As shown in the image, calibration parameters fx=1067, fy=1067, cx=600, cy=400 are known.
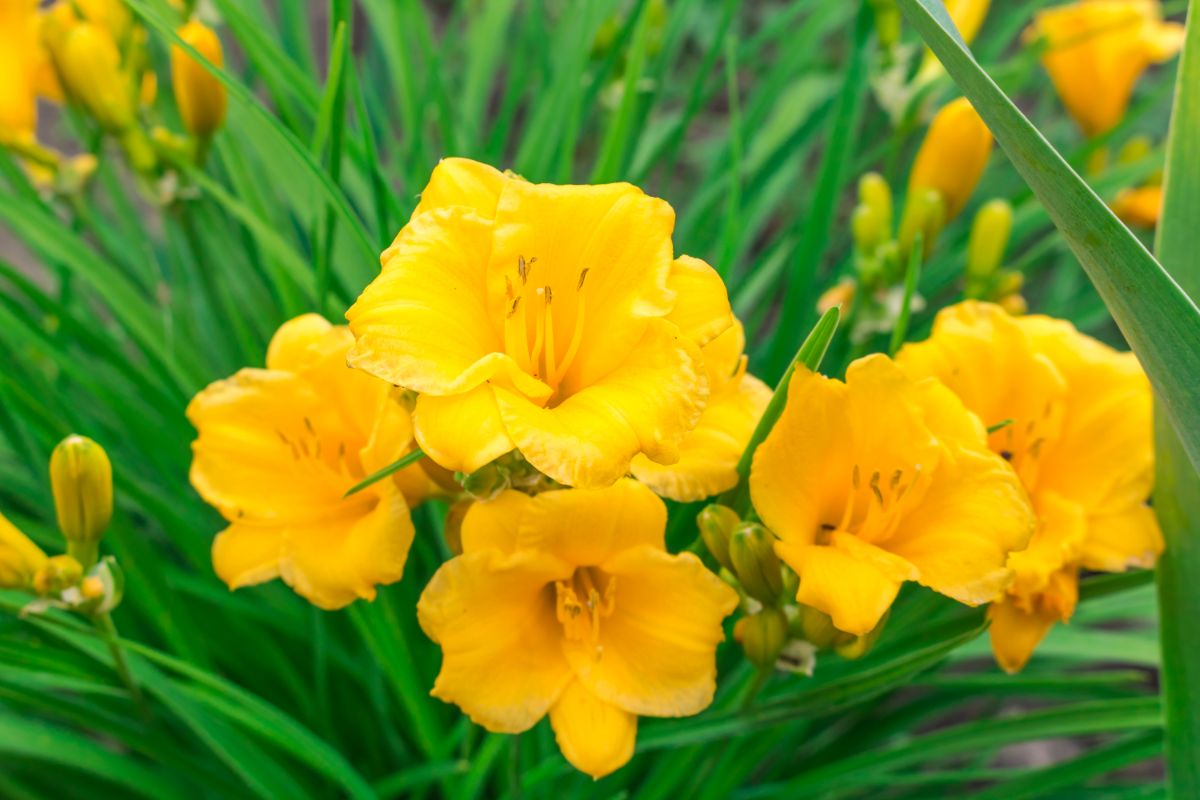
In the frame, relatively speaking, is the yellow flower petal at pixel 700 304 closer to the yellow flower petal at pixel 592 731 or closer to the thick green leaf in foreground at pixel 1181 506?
the yellow flower petal at pixel 592 731

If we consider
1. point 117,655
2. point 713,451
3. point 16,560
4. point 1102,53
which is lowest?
point 117,655

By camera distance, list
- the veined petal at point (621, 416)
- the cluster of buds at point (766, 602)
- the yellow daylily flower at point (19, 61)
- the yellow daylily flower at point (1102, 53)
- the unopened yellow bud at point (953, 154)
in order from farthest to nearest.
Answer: the yellow daylily flower at point (1102, 53), the yellow daylily flower at point (19, 61), the unopened yellow bud at point (953, 154), the cluster of buds at point (766, 602), the veined petal at point (621, 416)

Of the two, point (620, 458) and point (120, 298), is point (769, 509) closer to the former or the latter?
point (620, 458)

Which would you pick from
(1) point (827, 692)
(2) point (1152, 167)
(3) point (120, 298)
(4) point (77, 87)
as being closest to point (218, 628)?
(3) point (120, 298)

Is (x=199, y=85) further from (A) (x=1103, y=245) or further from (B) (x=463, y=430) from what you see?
(A) (x=1103, y=245)

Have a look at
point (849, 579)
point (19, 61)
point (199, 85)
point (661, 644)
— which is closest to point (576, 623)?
point (661, 644)

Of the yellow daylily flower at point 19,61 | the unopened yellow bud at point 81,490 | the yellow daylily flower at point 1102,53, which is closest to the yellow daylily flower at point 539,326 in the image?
the unopened yellow bud at point 81,490
